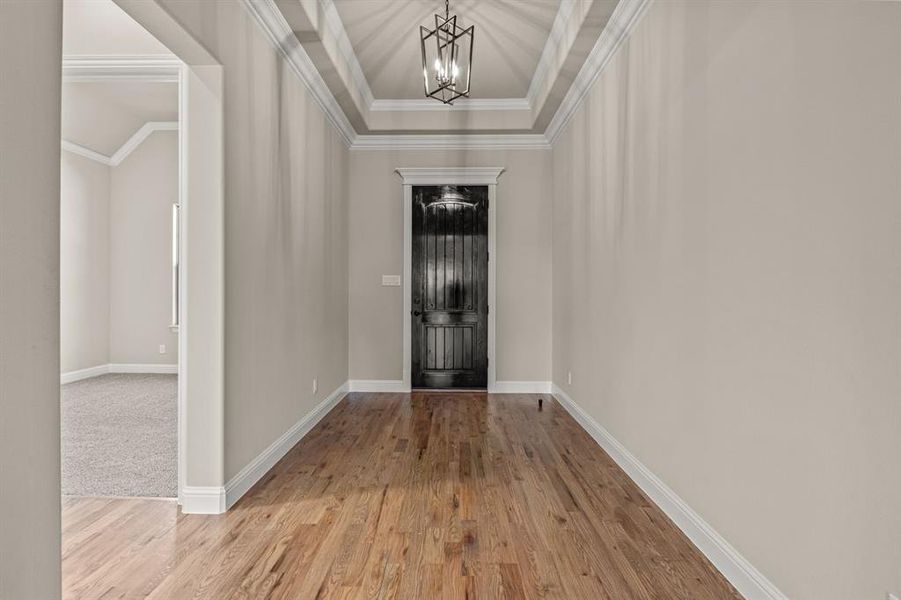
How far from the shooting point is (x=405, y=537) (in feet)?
7.48

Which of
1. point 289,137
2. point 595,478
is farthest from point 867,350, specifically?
point 289,137

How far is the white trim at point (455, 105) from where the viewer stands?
209 inches

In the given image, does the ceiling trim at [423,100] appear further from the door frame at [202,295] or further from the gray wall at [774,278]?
the door frame at [202,295]

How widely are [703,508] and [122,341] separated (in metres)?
7.33

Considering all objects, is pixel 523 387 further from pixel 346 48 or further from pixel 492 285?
pixel 346 48

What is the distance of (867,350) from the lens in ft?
4.40

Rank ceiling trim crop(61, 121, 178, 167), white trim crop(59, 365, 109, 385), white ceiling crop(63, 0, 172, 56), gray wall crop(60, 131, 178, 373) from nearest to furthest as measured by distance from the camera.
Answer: white ceiling crop(63, 0, 172, 56)
white trim crop(59, 365, 109, 385)
ceiling trim crop(61, 121, 178, 167)
gray wall crop(60, 131, 178, 373)

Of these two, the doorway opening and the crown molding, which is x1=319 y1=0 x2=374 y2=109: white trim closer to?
the crown molding

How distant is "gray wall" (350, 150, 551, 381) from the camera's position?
5676 millimetres

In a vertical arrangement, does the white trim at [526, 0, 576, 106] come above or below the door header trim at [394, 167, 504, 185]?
above

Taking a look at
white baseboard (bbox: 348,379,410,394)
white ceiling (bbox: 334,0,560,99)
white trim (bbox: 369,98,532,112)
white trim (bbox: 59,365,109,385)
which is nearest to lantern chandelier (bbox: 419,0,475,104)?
white ceiling (bbox: 334,0,560,99)

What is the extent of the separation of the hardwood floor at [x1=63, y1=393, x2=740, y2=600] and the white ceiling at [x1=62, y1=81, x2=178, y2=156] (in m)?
4.68

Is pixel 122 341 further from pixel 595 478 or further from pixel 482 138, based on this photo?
pixel 595 478

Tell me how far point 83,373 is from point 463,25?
6.26 metres
